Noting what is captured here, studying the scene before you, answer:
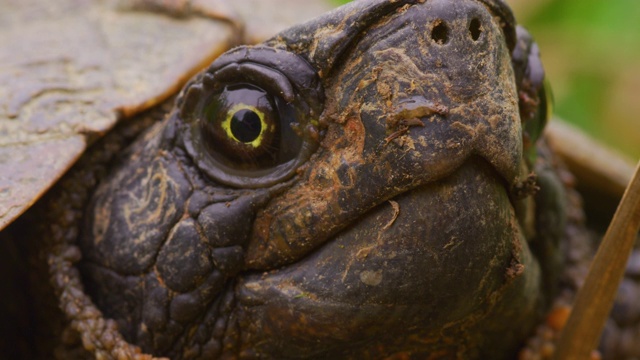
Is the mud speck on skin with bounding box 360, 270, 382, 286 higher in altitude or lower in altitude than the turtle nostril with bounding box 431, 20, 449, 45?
lower

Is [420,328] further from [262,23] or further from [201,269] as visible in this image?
[262,23]

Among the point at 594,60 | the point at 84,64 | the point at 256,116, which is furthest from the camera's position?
the point at 594,60

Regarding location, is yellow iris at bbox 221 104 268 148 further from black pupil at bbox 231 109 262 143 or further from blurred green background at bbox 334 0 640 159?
blurred green background at bbox 334 0 640 159

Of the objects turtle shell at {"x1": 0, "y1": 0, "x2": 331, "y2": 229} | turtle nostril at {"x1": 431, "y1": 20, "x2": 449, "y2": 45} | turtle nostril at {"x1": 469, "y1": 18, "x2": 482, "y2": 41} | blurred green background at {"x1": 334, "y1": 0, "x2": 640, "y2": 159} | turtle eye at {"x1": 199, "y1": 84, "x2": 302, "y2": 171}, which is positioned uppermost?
turtle shell at {"x1": 0, "y1": 0, "x2": 331, "y2": 229}

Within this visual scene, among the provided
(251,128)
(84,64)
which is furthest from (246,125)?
(84,64)

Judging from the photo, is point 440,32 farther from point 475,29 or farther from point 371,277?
point 371,277

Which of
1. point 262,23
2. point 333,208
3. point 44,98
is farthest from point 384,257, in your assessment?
→ point 262,23

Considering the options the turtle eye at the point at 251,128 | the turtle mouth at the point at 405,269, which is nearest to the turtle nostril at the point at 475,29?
the turtle mouth at the point at 405,269

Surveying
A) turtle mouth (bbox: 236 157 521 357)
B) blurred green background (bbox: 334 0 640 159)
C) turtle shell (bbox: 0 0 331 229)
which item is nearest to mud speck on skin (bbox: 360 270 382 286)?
turtle mouth (bbox: 236 157 521 357)

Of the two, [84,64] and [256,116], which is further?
[84,64]
